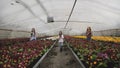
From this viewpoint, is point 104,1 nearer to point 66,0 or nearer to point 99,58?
point 66,0

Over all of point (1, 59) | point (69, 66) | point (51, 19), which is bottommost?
point (69, 66)

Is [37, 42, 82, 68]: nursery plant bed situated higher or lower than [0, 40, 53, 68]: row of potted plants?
lower

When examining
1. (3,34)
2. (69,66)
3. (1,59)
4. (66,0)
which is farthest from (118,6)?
(3,34)

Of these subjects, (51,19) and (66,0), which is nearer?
(66,0)

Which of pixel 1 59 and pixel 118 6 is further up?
pixel 118 6

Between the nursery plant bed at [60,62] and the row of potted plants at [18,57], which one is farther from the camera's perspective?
the nursery plant bed at [60,62]

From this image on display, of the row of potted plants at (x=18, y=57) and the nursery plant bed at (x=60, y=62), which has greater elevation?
the row of potted plants at (x=18, y=57)

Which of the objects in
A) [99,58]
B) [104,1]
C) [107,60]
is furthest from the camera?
[104,1]

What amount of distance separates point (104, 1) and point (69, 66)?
4580 mm

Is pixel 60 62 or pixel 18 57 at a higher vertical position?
pixel 18 57

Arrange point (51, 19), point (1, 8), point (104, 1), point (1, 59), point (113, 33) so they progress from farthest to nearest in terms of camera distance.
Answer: point (113, 33) < point (51, 19) < point (104, 1) < point (1, 8) < point (1, 59)

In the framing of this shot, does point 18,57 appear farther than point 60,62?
No

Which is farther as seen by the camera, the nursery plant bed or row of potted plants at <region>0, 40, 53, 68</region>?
the nursery plant bed

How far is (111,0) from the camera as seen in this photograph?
9.59m
